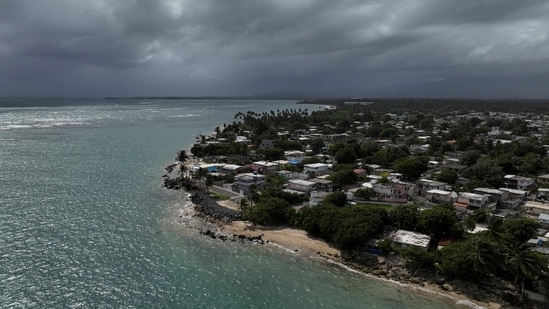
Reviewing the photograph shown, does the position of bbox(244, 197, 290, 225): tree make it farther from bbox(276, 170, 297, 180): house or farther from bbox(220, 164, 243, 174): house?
bbox(220, 164, 243, 174): house

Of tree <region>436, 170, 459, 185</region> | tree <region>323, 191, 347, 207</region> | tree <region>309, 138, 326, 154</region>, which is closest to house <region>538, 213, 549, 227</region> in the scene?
tree <region>436, 170, 459, 185</region>

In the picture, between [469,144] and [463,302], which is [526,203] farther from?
[469,144]

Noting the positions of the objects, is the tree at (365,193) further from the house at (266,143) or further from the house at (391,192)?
the house at (266,143)

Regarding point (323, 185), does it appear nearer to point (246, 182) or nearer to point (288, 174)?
point (288, 174)

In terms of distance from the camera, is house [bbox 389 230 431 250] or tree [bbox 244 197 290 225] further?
tree [bbox 244 197 290 225]

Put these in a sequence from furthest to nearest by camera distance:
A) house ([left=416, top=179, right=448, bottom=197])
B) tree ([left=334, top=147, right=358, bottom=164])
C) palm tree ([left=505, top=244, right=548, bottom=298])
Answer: tree ([left=334, top=147, right=358, bottom=164])
house ([left=416, top=179, right=448, bottom=197])
palm tree ([left=505, top=244, right=548, bottom=298])

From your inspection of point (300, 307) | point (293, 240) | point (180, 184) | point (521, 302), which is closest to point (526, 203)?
point (521, 302)

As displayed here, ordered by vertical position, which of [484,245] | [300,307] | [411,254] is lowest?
[300,307]
